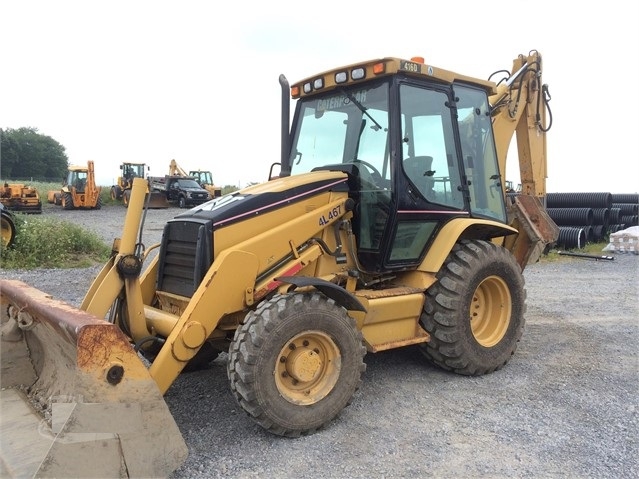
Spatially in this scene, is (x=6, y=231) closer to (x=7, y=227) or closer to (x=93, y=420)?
(x=7, y=227)

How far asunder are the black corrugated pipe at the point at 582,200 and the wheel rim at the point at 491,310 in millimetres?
11433

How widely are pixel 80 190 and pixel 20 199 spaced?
3410 millimetres

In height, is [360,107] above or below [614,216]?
above

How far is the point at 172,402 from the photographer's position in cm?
418

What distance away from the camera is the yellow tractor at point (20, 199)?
25016mm

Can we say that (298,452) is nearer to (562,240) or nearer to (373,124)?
(373,124)

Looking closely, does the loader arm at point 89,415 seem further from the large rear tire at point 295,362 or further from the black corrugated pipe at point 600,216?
the black corrugated pipe at point 600,216

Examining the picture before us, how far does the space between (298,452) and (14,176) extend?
68.1m

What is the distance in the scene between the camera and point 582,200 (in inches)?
623

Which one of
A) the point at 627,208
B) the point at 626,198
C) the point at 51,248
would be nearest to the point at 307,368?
the point at 51,248

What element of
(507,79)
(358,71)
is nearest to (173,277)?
(358,71)

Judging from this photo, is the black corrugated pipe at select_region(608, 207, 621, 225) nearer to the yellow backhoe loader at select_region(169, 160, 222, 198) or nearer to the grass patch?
the grass patch

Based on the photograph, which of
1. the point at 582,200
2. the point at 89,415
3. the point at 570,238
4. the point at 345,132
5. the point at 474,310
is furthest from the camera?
the point at 582,200

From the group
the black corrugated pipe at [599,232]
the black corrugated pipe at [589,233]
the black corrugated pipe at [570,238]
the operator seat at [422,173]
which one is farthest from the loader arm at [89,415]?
the black corrugated pipe at [599,232]
